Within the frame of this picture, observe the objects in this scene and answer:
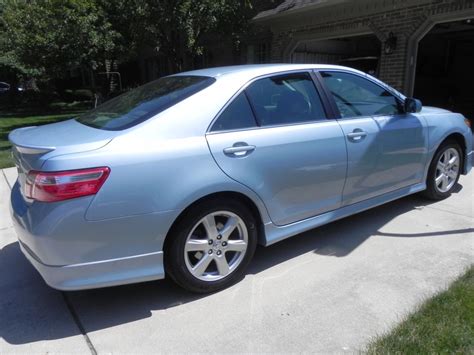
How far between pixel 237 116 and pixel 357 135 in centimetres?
123

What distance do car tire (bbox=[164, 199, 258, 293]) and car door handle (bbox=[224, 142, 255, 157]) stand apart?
344mm

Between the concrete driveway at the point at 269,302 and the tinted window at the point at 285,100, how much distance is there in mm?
1214

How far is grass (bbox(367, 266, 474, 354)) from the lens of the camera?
235 cm

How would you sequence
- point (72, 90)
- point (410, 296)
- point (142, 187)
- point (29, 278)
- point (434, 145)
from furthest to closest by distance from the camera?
point (72, 90), point (434, 145), point (29, 278), point (410, 296), point (142, 187)

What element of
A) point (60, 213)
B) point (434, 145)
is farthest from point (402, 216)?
point (60, 213)

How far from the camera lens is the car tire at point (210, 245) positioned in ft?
9.06

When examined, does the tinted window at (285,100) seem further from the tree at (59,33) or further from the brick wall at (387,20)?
the tree at (59,33)

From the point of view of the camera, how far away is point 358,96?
3.92 m

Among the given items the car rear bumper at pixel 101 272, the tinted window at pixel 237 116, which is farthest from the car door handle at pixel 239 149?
the car rear bumper at pixel 101 272

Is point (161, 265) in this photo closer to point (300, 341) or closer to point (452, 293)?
point (300, 341)

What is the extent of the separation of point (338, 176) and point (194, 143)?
1.42 metres

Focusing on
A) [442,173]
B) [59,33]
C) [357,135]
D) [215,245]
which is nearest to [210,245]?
[215,245]

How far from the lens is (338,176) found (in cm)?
354

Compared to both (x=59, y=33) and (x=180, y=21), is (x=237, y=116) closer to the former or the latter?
(x=180, y=21)
